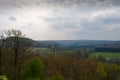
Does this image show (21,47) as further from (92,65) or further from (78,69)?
(92,65)

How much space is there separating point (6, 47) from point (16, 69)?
13.0ft

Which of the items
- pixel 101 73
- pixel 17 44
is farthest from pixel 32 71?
pixel 101 73

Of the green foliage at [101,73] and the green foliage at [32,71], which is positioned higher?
the green foliage at [32,71]

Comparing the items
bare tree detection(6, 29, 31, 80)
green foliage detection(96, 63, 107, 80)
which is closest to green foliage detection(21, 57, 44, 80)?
bare tree detection(6, 29, 31, 80)

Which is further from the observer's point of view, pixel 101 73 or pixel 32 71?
pixel 101 73

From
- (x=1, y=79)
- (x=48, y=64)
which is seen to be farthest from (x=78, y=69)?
(x=1, y=79)

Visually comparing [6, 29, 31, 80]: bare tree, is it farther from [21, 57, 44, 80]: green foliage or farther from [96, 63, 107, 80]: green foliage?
[96, 63, 107, 80]: green foliage

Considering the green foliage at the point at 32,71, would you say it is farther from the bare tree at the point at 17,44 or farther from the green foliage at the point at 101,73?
the green foliage at the point at 101,73

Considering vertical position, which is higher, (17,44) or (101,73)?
(17,44)

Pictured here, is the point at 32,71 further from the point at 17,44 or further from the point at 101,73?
the point at 101,73

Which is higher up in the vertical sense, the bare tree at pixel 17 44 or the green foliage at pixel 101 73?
the bare tree at pixel 17 44

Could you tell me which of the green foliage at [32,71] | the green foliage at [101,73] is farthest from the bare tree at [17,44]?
the green foliage at [101,73]

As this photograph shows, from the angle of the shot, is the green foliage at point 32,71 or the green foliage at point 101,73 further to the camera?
the green foliage at point 101,73

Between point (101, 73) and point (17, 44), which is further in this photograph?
point (101, 73)
